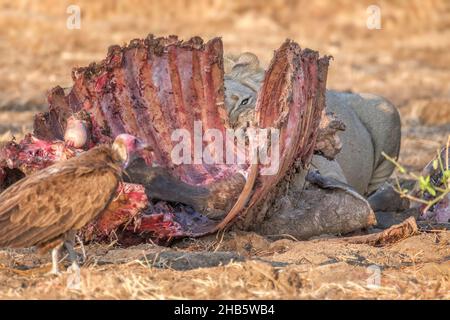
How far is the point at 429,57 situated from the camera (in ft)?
59.4

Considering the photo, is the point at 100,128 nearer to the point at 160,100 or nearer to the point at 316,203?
the point at 160,100

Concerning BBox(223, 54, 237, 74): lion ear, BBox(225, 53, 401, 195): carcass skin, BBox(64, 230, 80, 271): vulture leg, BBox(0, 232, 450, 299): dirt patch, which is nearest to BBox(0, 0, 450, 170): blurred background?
BBox(225, 53, 401, 195): carcass skin

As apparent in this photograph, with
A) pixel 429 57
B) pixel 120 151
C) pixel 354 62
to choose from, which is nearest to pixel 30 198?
pixel 120 151

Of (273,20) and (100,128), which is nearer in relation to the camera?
(100,128)

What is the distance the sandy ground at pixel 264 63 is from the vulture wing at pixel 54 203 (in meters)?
0.24

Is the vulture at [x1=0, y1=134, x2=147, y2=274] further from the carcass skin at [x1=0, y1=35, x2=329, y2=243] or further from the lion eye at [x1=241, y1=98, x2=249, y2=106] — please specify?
the lion eye at [x1=241, y1=98, x2=249, y2=106]

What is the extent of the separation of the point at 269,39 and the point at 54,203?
13759mm

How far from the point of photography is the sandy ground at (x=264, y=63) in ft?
16.6

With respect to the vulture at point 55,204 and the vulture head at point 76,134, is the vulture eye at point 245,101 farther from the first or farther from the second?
the vulture at point 55,204

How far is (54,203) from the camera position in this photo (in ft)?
17.0

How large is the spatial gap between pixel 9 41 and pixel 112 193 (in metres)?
12.4

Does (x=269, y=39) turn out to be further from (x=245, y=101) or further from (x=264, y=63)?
(x=245, y=101)

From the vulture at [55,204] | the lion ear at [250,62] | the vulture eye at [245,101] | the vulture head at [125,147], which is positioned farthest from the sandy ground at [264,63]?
the lion ear at [250,62]

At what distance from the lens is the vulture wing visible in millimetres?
5176
